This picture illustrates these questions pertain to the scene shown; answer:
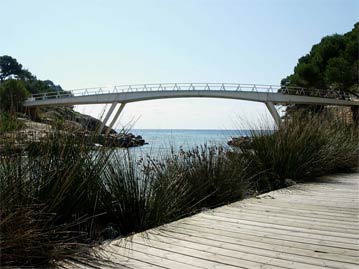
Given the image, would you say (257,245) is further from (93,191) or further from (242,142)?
(242,142)

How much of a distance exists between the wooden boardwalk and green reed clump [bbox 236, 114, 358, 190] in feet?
4.43

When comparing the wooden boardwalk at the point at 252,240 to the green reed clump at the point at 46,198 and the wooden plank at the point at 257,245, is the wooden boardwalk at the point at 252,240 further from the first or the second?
the green reed clump at the point at 46,198

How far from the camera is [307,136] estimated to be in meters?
Result: 5.31

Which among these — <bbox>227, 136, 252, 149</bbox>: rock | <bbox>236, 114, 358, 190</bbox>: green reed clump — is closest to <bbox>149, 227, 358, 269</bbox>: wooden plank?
<bbox>236, 114, 358, 190</bbox>: green reed clump

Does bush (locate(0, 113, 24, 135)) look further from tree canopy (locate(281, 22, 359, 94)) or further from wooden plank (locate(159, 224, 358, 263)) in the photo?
tree canopy (locate(281, 22, 359, 94))

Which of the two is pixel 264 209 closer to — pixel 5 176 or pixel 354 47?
pixel 5 176

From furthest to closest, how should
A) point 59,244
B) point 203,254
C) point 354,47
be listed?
point 354,47 < point 203,254 < point 59,244

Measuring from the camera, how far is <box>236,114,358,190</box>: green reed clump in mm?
4898

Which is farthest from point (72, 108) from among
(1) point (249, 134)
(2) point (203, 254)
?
(1) point (249, 134)

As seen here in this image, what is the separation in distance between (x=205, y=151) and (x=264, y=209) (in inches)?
39.4

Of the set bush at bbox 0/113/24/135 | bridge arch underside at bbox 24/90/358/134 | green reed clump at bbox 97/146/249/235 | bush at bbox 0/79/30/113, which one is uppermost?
bridge arch underside at bbox 24/90/358/134

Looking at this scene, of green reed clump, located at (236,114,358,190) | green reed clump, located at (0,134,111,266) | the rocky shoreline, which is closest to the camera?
Result: green reed clump, located at (0,134,111,266)

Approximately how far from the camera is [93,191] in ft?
8.17

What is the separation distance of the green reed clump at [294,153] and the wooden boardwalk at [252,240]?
4.43 feet
